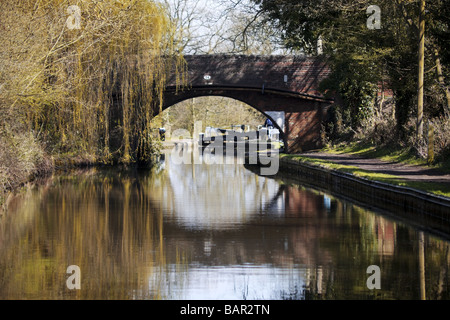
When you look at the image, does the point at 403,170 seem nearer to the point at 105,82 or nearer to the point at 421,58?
the point at 421,58

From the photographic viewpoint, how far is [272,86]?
3300cm

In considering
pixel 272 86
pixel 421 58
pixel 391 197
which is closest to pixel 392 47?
pixel 421 58

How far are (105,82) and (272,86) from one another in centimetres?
1020

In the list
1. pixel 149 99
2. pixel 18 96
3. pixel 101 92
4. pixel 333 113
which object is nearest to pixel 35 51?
pixel 18 96

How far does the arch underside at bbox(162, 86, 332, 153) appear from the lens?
33.3 meters

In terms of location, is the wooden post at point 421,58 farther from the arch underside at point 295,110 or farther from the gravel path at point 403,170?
the arch underside at point 295,110

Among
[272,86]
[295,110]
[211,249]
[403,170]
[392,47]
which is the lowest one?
[211,249]

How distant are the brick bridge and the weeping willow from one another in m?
2.97

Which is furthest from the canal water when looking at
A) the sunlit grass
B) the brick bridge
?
the brick bridge

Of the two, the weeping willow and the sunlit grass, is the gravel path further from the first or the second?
the weeping willow

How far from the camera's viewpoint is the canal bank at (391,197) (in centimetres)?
1200

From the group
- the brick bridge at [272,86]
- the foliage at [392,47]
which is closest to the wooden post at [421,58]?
the foliage at [392,47]

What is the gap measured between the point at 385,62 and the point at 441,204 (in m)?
11.1
